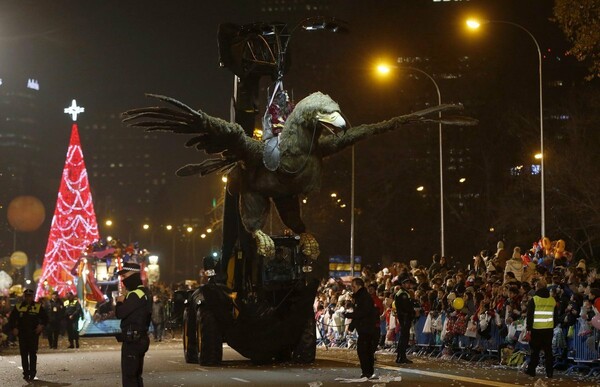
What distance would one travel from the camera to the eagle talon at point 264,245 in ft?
72.0

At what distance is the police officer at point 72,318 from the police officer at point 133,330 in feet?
78.2

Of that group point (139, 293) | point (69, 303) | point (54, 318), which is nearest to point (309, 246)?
point (139, 293)

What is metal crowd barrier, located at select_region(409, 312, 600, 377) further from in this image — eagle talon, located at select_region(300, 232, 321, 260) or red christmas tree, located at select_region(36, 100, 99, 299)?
red christmas tree, located at select_region(36, 100, 99, 299)

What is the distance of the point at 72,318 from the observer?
38.3 m

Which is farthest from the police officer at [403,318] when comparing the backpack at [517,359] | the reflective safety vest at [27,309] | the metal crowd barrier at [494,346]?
the reflective safety vest at [27,309]

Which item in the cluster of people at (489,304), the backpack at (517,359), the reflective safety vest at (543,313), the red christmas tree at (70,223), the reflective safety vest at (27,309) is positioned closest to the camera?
the reflective safety vest at (543,313)

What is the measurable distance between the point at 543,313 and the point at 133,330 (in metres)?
8.58

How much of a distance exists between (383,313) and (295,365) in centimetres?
742

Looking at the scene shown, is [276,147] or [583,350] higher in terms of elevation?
[276,147]

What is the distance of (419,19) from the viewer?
64.4 metres

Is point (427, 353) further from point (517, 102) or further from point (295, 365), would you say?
point (517, 102)

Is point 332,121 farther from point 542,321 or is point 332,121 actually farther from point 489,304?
point 489,304

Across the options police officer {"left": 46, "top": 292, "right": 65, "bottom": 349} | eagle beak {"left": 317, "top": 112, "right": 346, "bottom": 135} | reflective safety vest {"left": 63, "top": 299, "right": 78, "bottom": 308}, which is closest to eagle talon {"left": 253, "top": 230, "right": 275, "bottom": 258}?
eagle beak {"left": 317, "top": 112, "right": 346, "bottom": 135}

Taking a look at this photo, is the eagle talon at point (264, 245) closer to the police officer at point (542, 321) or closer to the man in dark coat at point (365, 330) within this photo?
the man in dark coat at point (365, 330)
